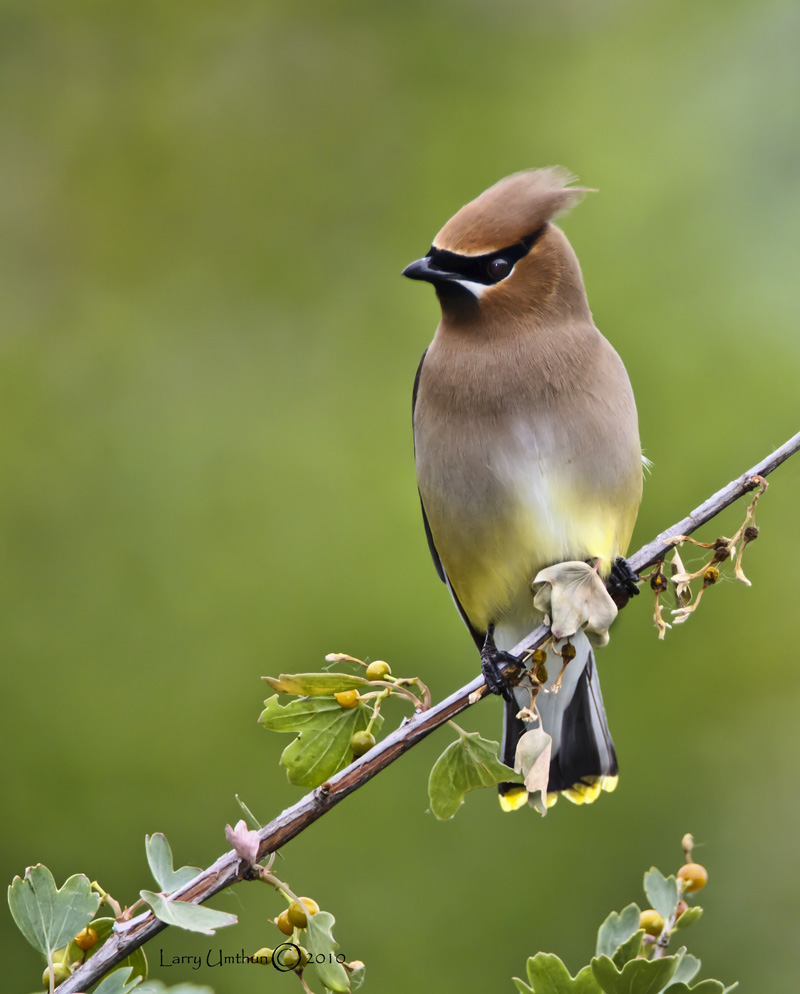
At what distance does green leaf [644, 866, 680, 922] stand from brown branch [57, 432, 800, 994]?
1.13 feet

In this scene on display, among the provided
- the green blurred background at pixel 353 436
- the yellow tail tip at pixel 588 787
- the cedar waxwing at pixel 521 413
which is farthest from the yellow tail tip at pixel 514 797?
the green blurred background at pixel 353 436

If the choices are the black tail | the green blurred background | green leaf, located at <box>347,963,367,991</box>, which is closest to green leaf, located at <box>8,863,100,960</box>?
green leaf, located at <box>347,963,367,991</box>

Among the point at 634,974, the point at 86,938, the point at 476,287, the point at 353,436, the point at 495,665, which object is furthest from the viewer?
the point at 353,436

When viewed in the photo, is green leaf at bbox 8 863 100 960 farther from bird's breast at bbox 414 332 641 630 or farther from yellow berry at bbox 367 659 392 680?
bird's breast at bbox 414 332 641 630

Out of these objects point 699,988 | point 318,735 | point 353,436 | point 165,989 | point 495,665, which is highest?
point 353,436

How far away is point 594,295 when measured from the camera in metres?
5.19

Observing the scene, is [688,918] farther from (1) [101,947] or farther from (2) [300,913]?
(1) [101,947]

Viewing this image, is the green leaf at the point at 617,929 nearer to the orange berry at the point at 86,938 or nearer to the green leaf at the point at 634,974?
the green leaf at the point at 634,974

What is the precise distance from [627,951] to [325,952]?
356 millimetres

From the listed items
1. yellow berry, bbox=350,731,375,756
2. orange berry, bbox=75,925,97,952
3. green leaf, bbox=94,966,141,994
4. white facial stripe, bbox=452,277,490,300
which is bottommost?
green leaf, bbox=94,966,141,994

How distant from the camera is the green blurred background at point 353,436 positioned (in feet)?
14.7

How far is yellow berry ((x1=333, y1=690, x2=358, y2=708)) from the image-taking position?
1782 millimetres

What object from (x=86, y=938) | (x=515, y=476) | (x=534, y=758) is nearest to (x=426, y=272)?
(x=515, y=476)

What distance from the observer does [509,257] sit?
2.45 metres
